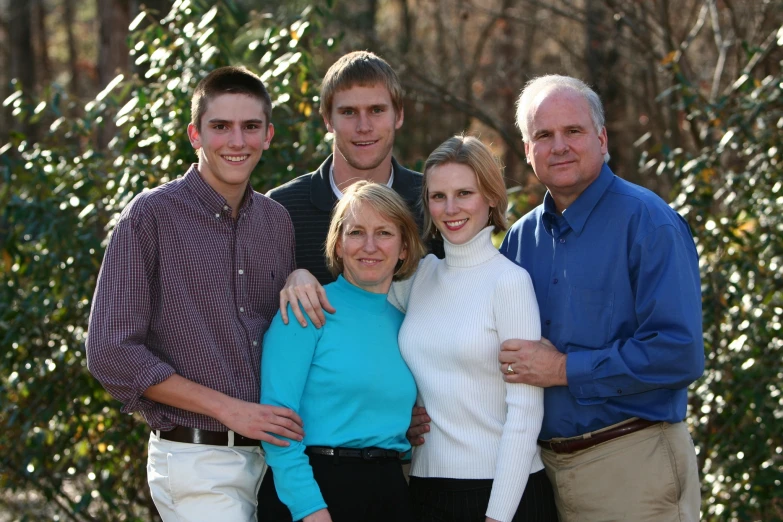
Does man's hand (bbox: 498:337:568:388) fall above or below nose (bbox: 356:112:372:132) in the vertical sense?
below

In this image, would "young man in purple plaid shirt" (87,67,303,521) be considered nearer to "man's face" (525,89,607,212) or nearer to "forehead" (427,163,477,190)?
"forehead" (427,163,477,190)

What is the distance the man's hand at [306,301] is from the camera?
3.10 m

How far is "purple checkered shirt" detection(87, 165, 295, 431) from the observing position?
299 centimetres

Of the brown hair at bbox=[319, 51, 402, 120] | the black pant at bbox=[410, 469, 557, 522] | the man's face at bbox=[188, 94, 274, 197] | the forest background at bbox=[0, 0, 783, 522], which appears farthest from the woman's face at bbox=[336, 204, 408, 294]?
the forest background at bbox=[0, 0, 783, 522]

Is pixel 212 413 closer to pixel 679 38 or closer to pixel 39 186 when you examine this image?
pixel 39 186

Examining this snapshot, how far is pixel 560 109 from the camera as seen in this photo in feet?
11.0

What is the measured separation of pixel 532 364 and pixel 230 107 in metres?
1.39

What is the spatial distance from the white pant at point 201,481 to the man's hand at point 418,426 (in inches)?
22.0

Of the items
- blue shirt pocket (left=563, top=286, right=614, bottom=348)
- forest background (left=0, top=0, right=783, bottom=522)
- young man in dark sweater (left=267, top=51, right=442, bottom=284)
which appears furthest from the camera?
forest background (left=0, top=0, right=783, bottom=522)

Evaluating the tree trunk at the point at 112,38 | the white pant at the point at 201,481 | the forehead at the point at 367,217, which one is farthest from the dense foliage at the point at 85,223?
the tree trunk at the point at 112,38

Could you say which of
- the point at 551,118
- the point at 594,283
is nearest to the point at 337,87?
the point at 551,118

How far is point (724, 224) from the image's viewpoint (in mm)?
5043

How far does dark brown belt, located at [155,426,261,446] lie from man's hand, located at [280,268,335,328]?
43 cm

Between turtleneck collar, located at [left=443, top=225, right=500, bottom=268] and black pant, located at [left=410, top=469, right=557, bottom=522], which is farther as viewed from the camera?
turtleneck collar, located at [left=443, top=225, right=500, bottom=268]
